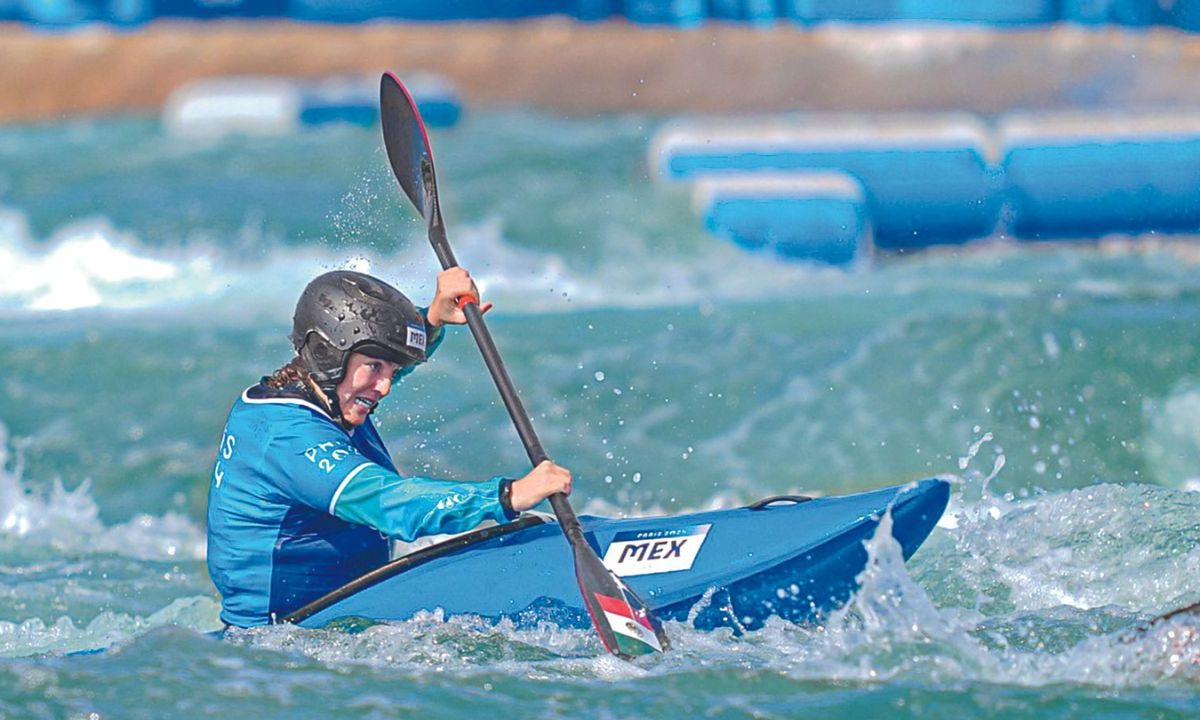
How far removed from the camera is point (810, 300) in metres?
8.21

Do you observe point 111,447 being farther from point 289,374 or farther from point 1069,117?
point 1069,117

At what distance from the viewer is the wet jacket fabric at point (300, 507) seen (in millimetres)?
3650

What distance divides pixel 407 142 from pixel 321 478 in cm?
157

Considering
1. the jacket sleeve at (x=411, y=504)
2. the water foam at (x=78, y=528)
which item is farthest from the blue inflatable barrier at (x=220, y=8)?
the jacket sleeve at (x=411, y=504)

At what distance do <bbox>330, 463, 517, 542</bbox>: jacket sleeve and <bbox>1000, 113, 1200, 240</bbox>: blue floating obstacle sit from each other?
6.07 meters

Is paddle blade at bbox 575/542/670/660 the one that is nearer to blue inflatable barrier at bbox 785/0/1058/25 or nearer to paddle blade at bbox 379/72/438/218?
paddle blade at bbox 379/72/438/218

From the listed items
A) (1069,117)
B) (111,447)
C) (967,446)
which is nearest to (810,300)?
(967,446)

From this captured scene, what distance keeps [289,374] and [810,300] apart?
471 cm

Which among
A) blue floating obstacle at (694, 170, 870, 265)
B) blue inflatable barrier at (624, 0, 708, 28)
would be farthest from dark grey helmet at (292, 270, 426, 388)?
blue inflatable barrier at (624, 0, 708, 28)

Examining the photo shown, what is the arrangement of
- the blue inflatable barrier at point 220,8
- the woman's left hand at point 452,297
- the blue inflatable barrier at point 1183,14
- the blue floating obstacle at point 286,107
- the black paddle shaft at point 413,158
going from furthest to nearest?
the blue inflatable barrier at point 220,8 → the blue inflatable barrier at point 1183,14 → the blue floating obstacle at point 286,107 → the black paddle shaft at point 413,158 → the woman's left hand at point 452,297

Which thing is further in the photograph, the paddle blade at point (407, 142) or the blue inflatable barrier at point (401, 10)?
the blue inflatable barrier at point (401, 10)

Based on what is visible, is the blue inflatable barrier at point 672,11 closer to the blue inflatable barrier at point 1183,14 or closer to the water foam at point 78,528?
the blue inflatable barrier at point 1183,14

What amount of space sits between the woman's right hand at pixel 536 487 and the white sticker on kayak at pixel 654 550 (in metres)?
0.27

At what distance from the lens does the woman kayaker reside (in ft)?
12.1
